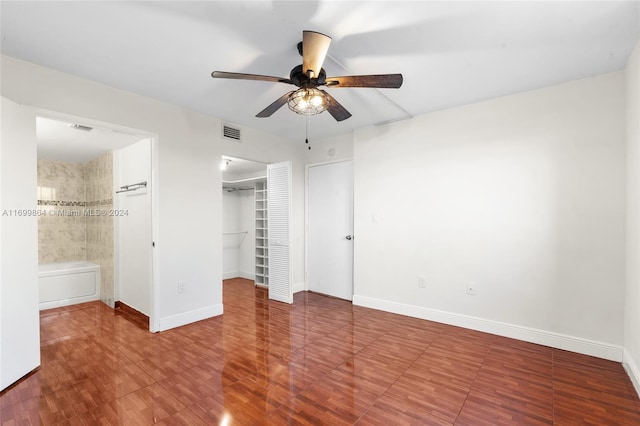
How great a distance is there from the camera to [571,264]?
2.69 m

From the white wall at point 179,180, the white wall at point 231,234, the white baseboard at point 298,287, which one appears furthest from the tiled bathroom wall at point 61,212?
the white baseboard at point 298,287

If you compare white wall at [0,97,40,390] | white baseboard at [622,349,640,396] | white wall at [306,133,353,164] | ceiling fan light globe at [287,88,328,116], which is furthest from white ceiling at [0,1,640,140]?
white baseboard at [622,349,640,396]

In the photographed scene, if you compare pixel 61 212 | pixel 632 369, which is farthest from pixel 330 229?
pixel 61 212

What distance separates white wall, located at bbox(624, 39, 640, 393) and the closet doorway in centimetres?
468

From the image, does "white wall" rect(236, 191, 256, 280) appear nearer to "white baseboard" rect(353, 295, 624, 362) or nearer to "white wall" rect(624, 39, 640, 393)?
"white baseboard" rect(353, 295, 624, 362)

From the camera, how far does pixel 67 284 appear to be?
4195mm

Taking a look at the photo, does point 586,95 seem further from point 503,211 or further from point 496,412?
point 496,412

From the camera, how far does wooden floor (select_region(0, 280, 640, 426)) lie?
1814mm

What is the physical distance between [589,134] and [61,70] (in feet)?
15.8

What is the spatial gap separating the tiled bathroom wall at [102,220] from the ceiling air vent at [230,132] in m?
1.95

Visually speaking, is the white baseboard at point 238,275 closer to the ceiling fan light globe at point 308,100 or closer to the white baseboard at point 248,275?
the white baseboard at point 248,275

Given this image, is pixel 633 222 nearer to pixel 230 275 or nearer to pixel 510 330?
pixel 510 330

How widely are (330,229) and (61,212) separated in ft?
15.6

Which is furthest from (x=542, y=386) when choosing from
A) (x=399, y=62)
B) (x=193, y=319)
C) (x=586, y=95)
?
(x=193, y=319)
